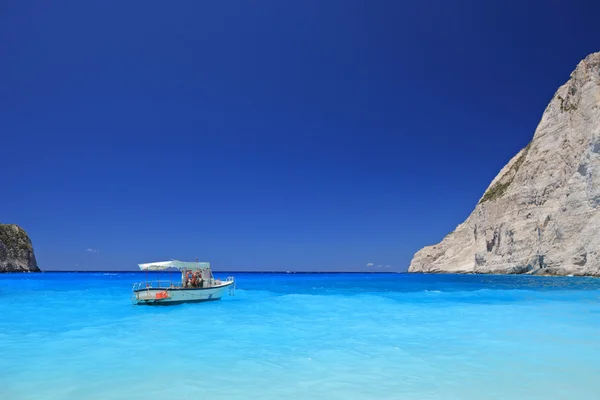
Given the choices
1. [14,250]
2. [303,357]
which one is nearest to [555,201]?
[303,357]

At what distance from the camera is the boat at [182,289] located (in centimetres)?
2794

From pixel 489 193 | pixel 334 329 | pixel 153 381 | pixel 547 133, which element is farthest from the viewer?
pixel 489 193

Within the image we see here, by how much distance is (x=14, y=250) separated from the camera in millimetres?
116000

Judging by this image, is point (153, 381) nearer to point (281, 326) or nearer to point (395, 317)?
point (281, 326)

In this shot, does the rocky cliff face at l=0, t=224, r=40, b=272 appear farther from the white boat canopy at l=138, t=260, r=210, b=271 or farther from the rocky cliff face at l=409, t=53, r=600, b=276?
the rocky cliff face at l=409, t=53, r=600, b=276

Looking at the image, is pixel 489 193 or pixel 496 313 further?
pixel 489 193

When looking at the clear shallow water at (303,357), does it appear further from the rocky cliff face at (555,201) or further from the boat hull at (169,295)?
the rocky cliff face at (555,201)

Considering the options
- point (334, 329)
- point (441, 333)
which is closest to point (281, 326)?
point (334, 329)

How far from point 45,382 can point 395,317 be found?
1667cm

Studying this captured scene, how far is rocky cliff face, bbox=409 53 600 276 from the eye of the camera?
57438 mm

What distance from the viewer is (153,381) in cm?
1013

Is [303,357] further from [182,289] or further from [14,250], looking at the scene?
[14,250]

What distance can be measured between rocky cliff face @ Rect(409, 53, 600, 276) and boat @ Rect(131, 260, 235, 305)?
53.6 metres

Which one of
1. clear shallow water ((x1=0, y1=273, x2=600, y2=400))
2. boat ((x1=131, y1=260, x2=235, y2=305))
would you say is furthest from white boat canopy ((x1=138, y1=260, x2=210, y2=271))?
clear shallow water ((x1=0, y1=273, x2=600, y2=400))
